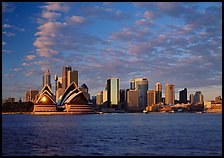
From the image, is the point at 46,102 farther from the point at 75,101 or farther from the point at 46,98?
the point at 75,101

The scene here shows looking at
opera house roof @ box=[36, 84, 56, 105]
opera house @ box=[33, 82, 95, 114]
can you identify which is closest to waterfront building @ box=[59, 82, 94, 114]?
opera house @ box=[33, 82, 95, 114]

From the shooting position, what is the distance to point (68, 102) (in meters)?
122

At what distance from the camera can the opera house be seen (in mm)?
121500

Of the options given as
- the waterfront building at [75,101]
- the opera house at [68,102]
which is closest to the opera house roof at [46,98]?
the opera house at [68,102]

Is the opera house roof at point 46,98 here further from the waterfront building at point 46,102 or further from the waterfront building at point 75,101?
the waterfront building at point 75,101

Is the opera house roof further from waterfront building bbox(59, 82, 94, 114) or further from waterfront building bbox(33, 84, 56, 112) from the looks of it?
waterfront building bbox(59, 82, 94, 114)

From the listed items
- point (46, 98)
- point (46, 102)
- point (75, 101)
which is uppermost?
point (46, 98)

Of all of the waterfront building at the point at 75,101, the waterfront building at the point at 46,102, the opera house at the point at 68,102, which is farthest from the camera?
the waterfront building at the point at 46,102

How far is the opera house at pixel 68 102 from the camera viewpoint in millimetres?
121500

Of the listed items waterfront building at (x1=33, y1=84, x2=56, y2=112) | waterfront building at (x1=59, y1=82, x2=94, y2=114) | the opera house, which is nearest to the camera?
waterfront building at (x1=59, y1=82, x2=94, y2=114)

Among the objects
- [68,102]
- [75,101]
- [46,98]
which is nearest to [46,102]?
[46,98]

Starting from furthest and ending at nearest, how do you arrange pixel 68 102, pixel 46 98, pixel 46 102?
pixel 46 98, pixel 46 102, pixel 68 102

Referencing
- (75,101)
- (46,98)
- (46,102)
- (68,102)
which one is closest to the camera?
(75,101)

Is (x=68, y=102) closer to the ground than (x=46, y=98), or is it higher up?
closer to the ground
